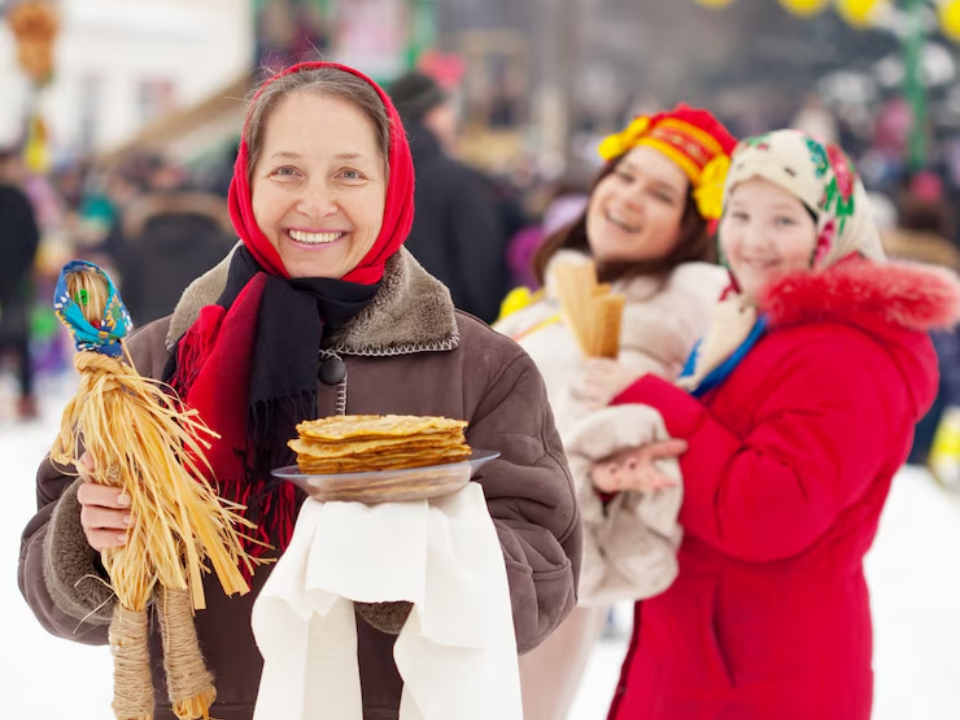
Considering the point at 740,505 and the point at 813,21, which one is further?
the point at 813,21

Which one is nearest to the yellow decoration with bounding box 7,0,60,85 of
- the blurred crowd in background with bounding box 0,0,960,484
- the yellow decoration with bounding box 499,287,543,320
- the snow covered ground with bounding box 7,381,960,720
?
the blurred crowd in background with bounding box 0,0,960,484

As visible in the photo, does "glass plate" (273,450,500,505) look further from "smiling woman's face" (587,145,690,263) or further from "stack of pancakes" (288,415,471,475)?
"smiling woman's face" (587,145,690,263)

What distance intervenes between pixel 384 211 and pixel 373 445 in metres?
0.42

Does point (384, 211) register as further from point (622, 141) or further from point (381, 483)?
point (622, 141)

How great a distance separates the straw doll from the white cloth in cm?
11

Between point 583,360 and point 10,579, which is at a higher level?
point 583,360

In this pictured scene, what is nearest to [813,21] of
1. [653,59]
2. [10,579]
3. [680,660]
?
[653,59]

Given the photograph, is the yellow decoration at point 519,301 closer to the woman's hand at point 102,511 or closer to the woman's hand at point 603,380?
the woman's hand at point 603,380

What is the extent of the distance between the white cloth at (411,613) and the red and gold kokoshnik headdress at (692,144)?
141 cm

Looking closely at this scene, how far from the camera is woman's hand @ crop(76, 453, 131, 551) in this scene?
1469 millimetres

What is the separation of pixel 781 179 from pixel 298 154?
1.07 m

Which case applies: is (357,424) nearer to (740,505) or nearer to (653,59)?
(740,505)

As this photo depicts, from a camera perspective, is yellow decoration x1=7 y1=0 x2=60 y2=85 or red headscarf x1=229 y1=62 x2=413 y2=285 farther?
yellow decoration x1=7 y1=0 x2=60 y2=85

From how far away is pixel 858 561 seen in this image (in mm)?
2291
